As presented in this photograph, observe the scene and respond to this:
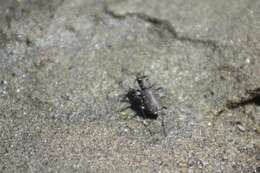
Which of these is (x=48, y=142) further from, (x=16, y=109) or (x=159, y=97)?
(x=159, y=97)

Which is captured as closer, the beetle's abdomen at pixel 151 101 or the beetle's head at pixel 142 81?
the beetle's abdomen at pixel 151 101

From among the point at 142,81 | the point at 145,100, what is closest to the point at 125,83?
the point at 142,81

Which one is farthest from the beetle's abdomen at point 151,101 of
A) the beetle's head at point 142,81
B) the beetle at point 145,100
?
the beetle's head at point 142,81

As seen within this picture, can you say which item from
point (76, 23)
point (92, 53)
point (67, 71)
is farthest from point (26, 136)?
point (76, 23)

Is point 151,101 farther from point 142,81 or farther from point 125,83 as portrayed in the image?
point 125,83

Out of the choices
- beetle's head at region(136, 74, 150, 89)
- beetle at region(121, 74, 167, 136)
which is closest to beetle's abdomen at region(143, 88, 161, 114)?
beetle at region(121, 74, 167, 136)

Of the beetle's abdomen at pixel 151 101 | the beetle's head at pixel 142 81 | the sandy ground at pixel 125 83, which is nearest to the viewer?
the sandy ground at pixel 125 83

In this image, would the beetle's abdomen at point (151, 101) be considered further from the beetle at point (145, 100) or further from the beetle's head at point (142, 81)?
the beetle's head at point (142, 81)
